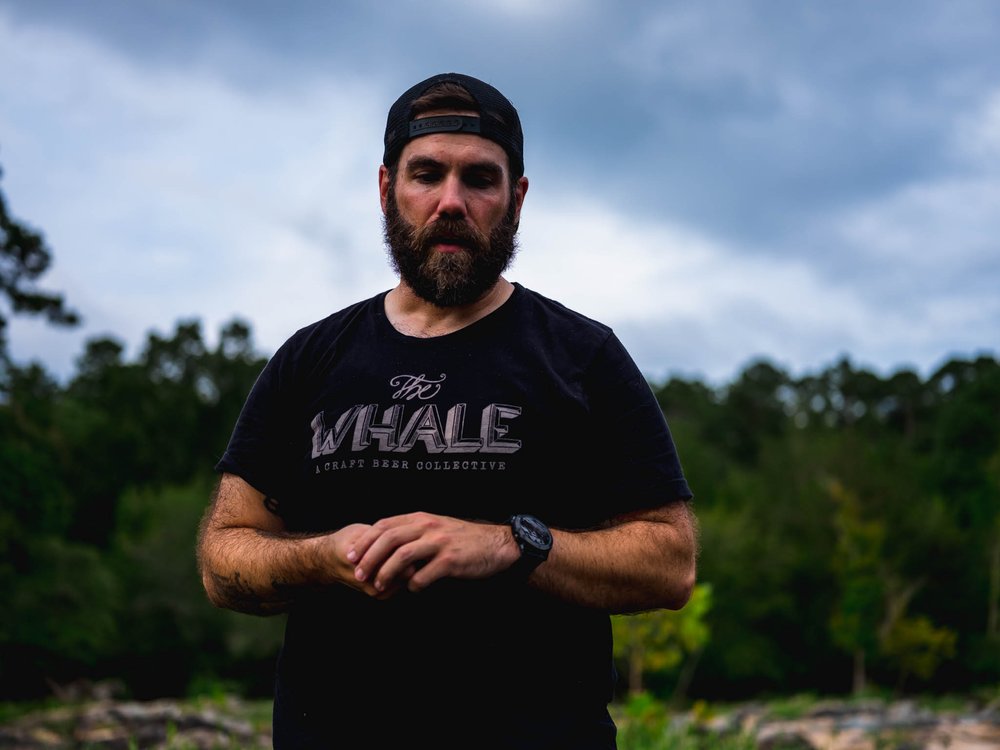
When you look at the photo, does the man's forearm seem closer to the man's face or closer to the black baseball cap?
the man's face

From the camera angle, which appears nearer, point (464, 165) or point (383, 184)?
point (464, 165)

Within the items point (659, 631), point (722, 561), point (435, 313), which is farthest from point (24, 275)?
point (722, 561)

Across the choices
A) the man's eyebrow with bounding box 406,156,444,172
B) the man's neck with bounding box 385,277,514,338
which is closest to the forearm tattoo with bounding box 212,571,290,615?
the man's neck with bounding box 385,277,514,338

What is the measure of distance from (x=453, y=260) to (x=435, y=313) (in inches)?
6.1

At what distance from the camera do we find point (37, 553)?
28.3m

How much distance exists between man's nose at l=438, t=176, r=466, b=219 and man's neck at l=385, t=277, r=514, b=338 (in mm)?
235

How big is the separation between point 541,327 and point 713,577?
43.7 m

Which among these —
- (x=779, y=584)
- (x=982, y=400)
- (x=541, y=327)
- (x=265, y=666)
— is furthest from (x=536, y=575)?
(x=982, y=400)

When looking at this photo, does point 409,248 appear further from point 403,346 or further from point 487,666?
point 487,666

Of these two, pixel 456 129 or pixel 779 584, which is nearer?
pixel 456 129

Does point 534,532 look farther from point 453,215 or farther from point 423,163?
point 423,163

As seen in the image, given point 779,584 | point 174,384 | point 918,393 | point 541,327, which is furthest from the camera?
point 918,393

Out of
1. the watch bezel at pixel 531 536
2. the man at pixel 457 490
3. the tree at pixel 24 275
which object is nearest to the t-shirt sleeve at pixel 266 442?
the man at pixel 457 490

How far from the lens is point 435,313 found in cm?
279
